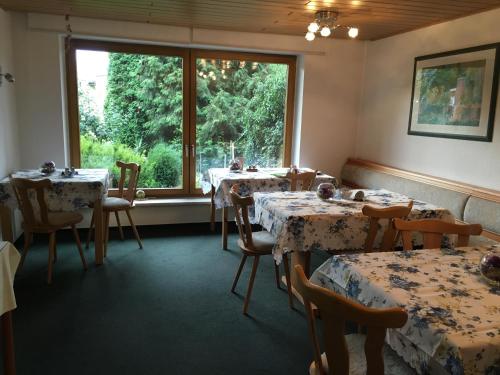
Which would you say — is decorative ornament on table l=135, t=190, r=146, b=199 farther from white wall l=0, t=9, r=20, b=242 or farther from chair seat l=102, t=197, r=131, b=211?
white wall l=0, t=9, r=20, b=242

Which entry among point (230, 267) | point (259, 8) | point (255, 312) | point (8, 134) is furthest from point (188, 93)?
point (255, 312)

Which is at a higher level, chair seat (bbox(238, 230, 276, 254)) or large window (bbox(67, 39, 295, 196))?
large window (bbox(67, 39, 295, 196))

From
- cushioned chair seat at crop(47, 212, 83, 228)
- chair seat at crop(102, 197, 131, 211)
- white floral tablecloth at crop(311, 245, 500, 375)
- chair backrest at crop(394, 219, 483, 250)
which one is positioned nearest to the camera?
white floral tablecloth at crop(311, 245, 500, 375)

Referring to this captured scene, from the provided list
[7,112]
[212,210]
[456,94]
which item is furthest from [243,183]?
[7,112]

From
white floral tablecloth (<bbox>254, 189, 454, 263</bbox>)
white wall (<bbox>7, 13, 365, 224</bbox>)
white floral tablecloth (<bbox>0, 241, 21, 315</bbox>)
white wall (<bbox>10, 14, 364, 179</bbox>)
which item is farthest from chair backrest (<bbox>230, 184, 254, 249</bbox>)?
white wall (<bbox>10, 14, 364, 179</bbox>)

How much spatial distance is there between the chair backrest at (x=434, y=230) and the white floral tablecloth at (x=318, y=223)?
0.55 meters

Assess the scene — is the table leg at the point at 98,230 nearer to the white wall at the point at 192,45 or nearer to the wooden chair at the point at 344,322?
the white wall at the point at 192,45

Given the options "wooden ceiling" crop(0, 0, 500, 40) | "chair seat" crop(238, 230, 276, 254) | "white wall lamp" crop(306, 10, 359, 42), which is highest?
"wooden ceiling" crop(0, 0, 500, 40)

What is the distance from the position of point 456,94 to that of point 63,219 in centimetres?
349

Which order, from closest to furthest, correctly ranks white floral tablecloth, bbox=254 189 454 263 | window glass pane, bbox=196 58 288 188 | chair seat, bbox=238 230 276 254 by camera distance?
white floral tablecloth, bbox=254 189 454 263
chair seat, bbox=238 230 276 254
window glass pane, bbox=196 58 288 188

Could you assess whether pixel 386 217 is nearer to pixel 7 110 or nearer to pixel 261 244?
pixel 261 244

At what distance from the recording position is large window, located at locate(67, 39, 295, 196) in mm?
4477

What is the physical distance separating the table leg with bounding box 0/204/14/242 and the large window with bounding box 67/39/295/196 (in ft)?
3.60

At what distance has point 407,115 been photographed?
171 inches
